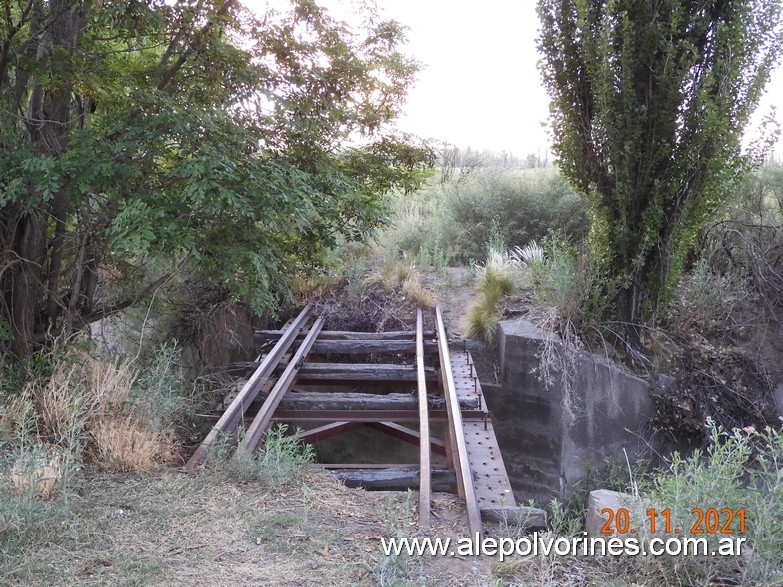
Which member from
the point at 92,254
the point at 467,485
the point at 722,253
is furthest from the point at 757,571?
the point at 722,253

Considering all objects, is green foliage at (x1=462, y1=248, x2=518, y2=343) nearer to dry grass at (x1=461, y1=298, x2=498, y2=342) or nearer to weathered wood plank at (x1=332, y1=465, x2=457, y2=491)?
dry grass at (x1=461, y1=298, x2=498, y2=342)

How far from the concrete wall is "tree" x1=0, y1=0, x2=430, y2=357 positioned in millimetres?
2877

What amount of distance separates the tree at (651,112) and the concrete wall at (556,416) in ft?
2.93

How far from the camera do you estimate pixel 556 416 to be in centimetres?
778

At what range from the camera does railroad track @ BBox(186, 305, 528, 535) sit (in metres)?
4.70

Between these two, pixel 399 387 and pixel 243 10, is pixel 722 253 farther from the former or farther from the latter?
pixel 243 10

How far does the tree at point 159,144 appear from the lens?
15.0 ft

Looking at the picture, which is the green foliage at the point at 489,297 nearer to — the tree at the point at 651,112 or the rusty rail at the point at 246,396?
the tree at the point at 651,112

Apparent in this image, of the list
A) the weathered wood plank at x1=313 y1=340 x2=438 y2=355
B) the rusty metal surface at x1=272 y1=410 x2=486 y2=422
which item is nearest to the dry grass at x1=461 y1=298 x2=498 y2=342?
the weathered wood plank at x1=313 y1=340 x2=438 y2=355

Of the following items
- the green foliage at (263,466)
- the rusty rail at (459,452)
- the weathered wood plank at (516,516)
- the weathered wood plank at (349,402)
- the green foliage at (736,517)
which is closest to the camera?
the green foliage at (736,517)

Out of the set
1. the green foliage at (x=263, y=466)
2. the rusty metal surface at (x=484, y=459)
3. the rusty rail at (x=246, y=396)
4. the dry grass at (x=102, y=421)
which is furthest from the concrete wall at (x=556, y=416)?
the dry grass at (x=102, y=421)

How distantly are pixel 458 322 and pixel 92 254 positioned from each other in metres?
5.42

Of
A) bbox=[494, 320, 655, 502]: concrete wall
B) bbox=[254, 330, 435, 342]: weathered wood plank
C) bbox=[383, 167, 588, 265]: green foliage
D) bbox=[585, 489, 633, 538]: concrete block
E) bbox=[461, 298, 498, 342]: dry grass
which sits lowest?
bbox=[494, 320, 655, 502]: concrete wall

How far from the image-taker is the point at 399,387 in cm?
903
